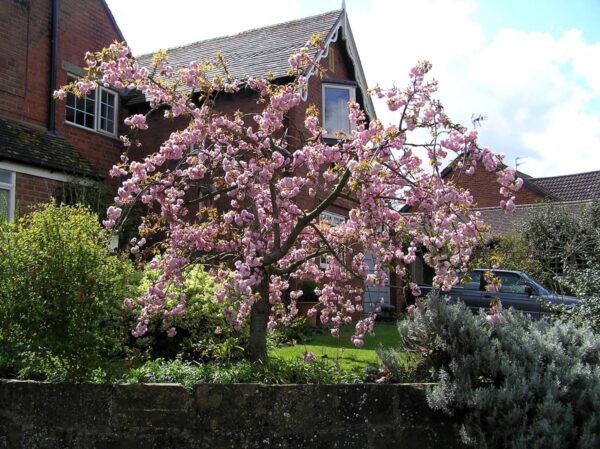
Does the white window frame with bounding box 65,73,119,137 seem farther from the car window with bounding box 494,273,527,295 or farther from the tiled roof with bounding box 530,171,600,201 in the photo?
the tiled roof with bounding box 530,171,600,201

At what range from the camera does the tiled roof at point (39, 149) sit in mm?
11953

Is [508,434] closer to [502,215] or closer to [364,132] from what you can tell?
[364,132]

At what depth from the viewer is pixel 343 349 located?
686cm

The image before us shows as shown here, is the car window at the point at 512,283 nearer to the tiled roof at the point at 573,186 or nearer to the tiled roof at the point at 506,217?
the tiled roof at the point at 506,217

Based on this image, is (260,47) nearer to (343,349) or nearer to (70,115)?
(70,115)

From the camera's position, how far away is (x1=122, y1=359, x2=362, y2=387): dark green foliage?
4.68m

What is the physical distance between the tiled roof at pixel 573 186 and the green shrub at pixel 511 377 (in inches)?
1147

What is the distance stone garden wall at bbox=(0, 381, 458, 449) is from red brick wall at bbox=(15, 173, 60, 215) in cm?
881

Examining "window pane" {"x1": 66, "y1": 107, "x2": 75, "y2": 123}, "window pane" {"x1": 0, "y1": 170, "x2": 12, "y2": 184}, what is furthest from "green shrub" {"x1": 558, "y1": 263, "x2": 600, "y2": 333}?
"window pane" {"x1": 66, "y1": 107, "x2": 75, "y2": 123}

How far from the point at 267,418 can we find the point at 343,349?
2741 millimetres

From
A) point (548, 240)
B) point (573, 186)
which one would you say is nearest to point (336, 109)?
point (548, 240)

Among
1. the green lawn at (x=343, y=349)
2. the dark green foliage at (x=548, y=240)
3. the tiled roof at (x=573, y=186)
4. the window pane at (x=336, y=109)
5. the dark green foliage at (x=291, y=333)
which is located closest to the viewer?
the green lawn at (x=343, y=349)

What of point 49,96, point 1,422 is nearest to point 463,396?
point 1,422

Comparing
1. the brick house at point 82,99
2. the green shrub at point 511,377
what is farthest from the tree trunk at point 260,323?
the brick house at point 82,99
